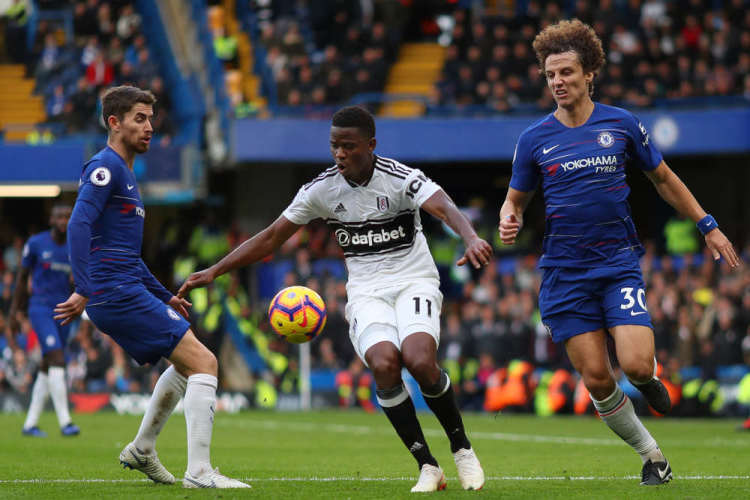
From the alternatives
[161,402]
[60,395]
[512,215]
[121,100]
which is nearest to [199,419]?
[161,402]

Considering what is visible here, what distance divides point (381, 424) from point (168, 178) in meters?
9.02

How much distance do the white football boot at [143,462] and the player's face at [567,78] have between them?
3.51 metres

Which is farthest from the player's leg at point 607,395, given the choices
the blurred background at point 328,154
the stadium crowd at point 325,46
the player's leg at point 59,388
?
the stadium crowd at point 325,46

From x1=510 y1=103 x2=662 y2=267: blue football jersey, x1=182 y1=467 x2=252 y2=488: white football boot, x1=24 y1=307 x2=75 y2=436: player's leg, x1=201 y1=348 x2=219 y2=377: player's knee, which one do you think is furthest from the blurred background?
x1=182 y1=467 x2=252 y2=488: white football boot

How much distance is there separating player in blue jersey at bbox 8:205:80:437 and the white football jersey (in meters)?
6.81

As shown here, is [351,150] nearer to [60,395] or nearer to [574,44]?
[574,44]

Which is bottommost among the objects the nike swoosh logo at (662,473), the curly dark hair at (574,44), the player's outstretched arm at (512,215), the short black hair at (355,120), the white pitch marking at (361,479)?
the white pitch marking at (361,479)

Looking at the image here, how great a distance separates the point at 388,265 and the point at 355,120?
954 mm

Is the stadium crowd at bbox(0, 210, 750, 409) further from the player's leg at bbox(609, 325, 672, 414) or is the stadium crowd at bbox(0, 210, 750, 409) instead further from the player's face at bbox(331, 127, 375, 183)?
the player's face at bbox(331, 127, 375, 183)

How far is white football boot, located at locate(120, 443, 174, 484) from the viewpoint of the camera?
329 inches

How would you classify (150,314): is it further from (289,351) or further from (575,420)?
(289,351)

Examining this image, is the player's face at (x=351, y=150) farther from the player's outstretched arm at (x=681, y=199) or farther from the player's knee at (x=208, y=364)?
Result: the player's outstretched arm at (x=681, y=199)

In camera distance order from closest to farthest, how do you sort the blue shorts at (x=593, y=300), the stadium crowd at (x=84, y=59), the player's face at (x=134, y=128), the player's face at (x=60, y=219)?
the blue shorts at (x=593, y=300), the player's face at (x=134, y=128), the player's face at (x=60, y=219), the stadium crowd at (x=84, y=59)

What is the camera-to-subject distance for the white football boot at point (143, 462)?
329 inches
